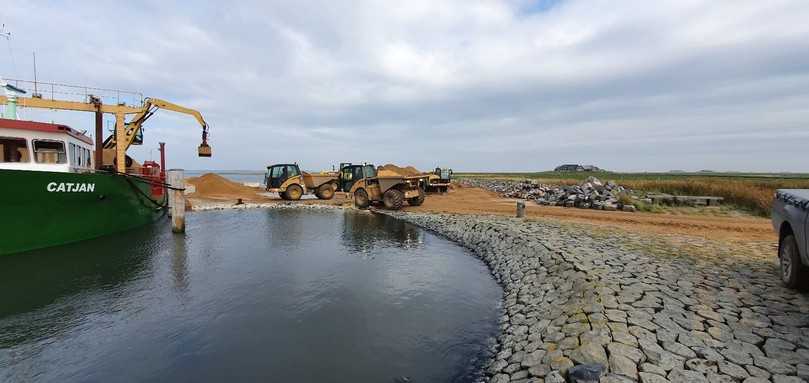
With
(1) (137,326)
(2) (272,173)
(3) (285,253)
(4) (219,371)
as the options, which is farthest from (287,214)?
(4) (219,371)

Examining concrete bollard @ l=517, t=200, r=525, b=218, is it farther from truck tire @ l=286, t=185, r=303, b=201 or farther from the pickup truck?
truck tire @ l=286, t=185, r=303, b=201

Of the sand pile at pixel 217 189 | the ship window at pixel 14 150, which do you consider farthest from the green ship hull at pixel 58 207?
the sand pile at pixel 217 189

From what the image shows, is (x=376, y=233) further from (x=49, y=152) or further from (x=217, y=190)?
(x=217, y=190)

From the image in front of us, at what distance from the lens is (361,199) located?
24.0 m

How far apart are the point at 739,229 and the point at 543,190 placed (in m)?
15.3

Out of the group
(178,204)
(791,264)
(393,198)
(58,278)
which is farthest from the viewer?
(393,198)

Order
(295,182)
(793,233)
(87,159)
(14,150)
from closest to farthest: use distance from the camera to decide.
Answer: (793,233) → (14,150) → (87,159) → (295,182)

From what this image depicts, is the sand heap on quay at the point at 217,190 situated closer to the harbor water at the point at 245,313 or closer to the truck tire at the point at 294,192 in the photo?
the truck tire at the point at 294,192

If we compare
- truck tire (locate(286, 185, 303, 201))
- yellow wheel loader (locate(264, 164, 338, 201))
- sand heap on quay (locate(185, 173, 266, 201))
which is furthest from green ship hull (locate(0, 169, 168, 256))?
sand heap on quay (locate(185, 173, 266, 201))

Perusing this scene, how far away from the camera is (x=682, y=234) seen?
11.8 m

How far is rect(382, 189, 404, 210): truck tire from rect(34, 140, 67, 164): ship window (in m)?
15.2

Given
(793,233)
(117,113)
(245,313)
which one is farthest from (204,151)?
(793,233)

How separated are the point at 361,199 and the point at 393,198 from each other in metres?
2.61

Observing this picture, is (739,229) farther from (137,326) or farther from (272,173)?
(272,173)
